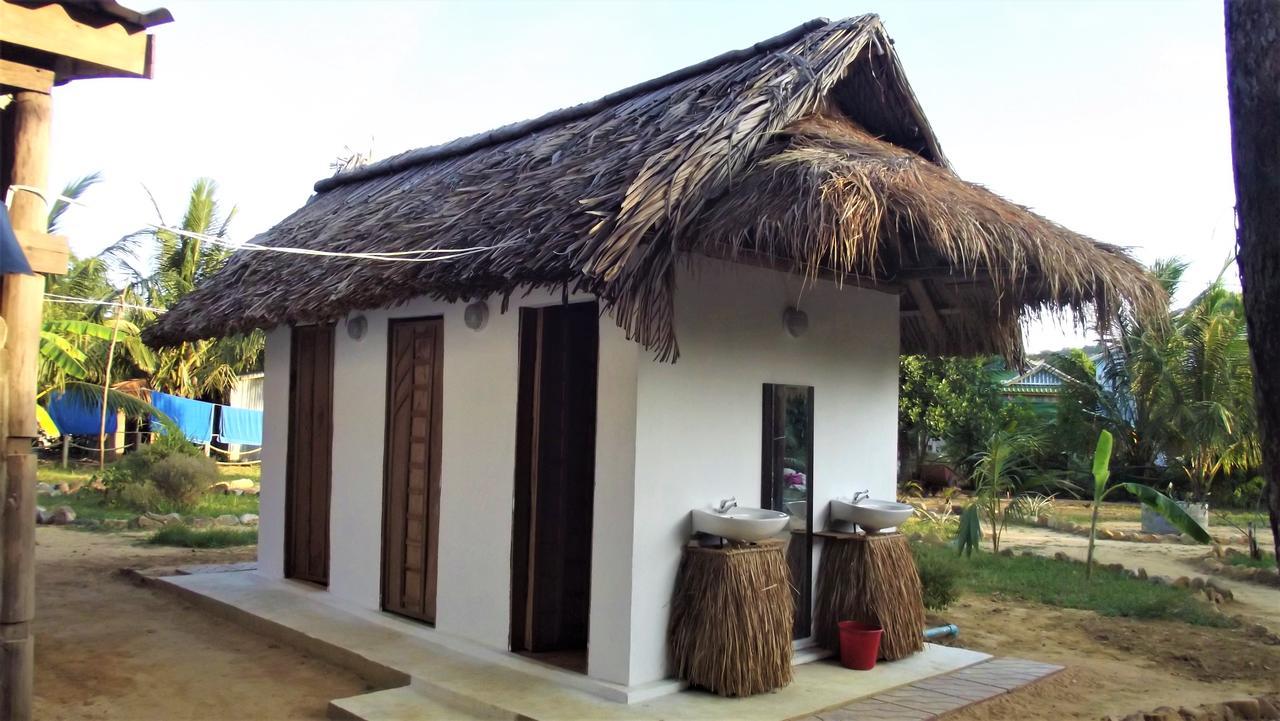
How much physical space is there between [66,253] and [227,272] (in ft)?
15.5

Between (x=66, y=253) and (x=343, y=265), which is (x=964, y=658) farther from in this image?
(x=66, y=253)

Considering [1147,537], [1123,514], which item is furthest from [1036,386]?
[1147,537]

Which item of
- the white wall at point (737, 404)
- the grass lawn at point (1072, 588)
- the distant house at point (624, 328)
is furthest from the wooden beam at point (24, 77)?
the grass lawn at point (1072, 588)

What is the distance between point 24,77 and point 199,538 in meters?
7.55

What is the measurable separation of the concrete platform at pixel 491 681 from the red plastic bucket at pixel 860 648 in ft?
0.21

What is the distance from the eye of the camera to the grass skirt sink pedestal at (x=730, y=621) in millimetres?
4859

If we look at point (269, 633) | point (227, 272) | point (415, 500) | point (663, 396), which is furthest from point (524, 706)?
point (227, 272)

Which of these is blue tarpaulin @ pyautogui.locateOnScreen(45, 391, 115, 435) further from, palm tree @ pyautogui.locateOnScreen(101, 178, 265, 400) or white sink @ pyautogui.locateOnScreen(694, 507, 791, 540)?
white sink @ pyautogui.locateOnScreen(694, 507, 791, 540)

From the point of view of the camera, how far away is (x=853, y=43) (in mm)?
5762

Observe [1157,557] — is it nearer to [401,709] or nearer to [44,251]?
[401,709]

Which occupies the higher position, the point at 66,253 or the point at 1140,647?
the point at 66,253

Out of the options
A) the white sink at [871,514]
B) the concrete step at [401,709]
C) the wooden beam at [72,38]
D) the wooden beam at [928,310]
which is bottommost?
the concrete step at [401,709]

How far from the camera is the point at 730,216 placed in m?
4.79

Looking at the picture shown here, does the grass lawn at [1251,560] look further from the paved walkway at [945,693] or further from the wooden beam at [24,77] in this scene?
the wooden beam at [24,77]
